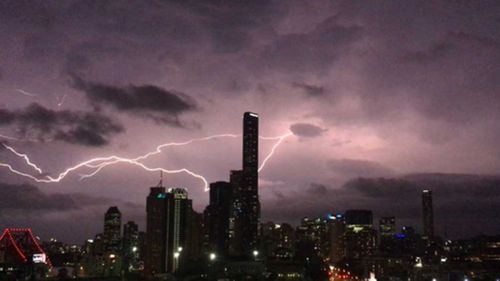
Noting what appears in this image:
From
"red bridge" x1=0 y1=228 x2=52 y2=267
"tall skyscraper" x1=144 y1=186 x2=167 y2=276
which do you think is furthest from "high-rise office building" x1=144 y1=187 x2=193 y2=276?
"red bridge" x1=0 y1=228 x2=52 y2=267

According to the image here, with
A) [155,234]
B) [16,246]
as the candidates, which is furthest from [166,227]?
[16,246]

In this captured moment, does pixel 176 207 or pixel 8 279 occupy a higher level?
pixel 176 207

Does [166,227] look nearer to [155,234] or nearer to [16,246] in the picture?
[155,234]

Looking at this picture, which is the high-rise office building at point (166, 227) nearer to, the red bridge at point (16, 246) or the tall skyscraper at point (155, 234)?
the tall skyscraper at point (155, 234)

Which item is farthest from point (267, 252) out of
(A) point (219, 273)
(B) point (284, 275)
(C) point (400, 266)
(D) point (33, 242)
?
(D) point (33, 242)

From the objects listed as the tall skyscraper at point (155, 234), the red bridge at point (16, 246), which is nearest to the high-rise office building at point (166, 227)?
the tall skyscraper at point (155, 234)

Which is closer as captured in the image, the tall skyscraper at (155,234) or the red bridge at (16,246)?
the red bridge at (16,246)

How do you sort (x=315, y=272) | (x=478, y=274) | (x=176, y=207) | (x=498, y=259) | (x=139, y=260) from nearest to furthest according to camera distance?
(x=478, y=274), (x=315, y=272), (x=498, y=259), (x=176, y=207), (x=139, y=260)

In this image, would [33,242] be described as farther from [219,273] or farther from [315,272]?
[315,272]
